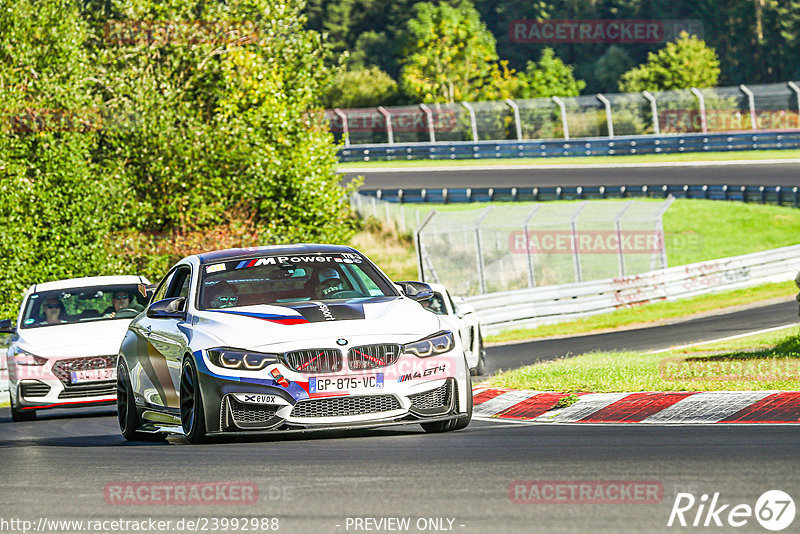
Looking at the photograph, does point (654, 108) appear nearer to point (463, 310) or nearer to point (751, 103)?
point (751, 103)

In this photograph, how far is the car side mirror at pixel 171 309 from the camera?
9.51 metres

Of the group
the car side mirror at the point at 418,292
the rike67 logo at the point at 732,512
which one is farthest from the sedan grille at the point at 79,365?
the rike67 logo at the point at 732,512

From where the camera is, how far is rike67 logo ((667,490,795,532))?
17.0 ft

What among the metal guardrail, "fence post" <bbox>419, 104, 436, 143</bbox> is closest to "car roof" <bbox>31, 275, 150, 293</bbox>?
the metal guardrail

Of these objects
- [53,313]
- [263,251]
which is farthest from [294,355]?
[53,313]

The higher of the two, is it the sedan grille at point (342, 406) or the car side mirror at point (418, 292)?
the car side mirror at point (418, 292)

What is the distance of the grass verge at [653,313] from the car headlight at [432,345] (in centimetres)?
1652

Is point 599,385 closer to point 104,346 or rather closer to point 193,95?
point 104,346

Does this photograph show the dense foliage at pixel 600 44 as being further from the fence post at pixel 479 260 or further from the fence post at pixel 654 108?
the fence post at pixel 479 260

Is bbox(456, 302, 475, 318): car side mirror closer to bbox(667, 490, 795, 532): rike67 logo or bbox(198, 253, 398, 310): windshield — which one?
bbox(198, 253, 398, 310): windshield

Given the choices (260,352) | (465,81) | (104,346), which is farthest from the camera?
(465,81)

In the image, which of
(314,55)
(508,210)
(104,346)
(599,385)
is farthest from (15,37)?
(508,210)

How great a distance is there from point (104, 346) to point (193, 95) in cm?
1785

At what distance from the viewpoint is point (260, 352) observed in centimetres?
841
